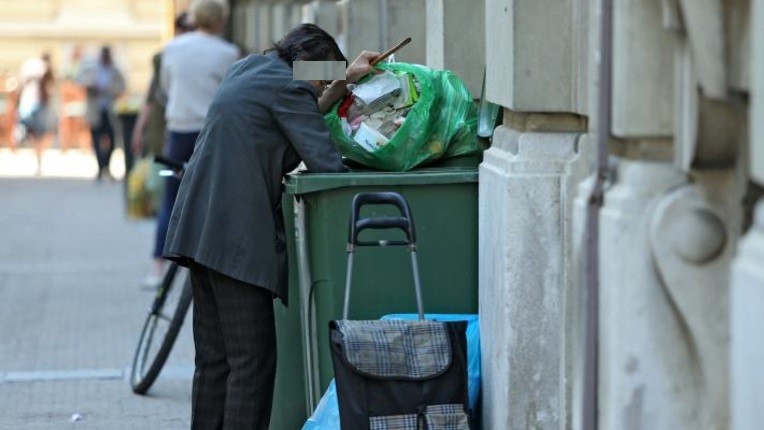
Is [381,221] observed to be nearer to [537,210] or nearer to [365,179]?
[365,179]

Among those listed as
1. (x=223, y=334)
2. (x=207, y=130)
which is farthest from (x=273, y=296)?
(x=207, y=130)

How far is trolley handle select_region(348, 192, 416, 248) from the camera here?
18.0 feet

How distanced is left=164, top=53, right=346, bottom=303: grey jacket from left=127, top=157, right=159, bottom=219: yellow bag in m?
9.38

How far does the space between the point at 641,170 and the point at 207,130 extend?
2.02 meters

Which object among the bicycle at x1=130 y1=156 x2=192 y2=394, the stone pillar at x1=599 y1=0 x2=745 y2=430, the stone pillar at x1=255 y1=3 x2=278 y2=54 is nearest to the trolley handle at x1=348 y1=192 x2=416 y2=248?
the stone pillar at x1=599 y1=0 x2=745 y2=430

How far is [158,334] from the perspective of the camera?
8.02 metres

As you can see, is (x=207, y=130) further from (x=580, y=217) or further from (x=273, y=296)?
(x=580, y=217)

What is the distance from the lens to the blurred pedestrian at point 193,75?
1010cm

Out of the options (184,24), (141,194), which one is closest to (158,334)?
(184,24)

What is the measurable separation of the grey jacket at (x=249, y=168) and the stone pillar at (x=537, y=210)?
2.21 feet

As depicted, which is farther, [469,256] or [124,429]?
[124,429]

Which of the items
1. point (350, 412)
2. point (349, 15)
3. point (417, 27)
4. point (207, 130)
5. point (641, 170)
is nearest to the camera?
point (641, 170)

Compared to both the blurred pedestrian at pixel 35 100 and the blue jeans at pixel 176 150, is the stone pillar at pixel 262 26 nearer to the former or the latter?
the blue jeans at pixel 176 150

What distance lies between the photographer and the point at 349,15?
1019 cm
